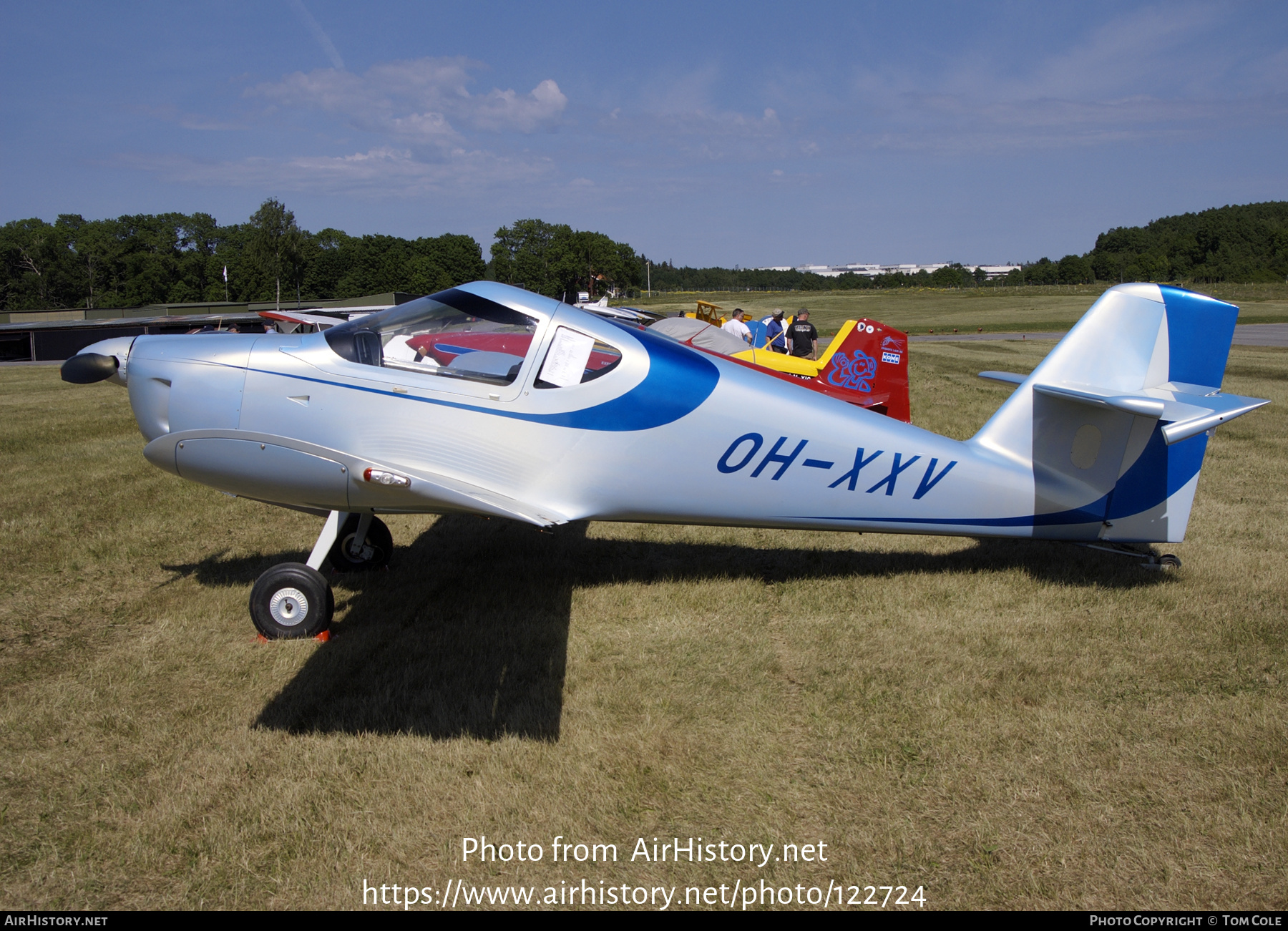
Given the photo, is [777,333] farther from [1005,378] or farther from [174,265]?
[174,265]

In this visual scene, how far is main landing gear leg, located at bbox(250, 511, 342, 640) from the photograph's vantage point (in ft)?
15.4

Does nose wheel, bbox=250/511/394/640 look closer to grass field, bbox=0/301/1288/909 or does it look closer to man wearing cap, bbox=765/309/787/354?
grass field, bbox=0/301/1288/909

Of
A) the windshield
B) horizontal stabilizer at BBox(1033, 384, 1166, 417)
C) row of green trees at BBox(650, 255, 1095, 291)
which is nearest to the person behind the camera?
horizontal stabilizer at BBox(1033, 384, 1166, 417)

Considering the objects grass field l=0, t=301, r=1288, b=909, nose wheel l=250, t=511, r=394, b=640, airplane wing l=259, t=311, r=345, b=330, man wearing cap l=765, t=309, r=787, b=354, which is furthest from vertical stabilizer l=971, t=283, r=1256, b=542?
airplane wing l=259, t=311, r=345, b=330

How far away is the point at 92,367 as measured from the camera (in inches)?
191

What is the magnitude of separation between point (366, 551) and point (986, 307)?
2609 inches

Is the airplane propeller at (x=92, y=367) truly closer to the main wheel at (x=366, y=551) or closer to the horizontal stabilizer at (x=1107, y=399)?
the main wheel at (x=366, y=551)

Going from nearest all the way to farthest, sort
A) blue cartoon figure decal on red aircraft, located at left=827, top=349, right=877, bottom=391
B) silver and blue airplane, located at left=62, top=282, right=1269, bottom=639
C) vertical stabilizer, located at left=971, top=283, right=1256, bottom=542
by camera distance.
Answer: silver and blue airplane, located at left=62, top=282, right=1269, bottom=639, vertical stabilizer, located at left=971, top=283, right=1256, bottom=542, blue cartoon figure decal on red aircraft, located at left=827, top=349, right=877, bottom=391

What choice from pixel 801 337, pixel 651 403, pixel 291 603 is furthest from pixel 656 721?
pixel 801 337

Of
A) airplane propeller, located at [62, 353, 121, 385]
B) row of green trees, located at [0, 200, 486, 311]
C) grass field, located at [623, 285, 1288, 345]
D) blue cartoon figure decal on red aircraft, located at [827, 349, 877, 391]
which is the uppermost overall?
row of green trees, located at [0, 200, 486, 311]

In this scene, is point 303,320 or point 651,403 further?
point 303,320

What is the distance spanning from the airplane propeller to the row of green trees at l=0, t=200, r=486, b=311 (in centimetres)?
6911

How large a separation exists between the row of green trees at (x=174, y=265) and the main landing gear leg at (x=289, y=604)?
70.1 m

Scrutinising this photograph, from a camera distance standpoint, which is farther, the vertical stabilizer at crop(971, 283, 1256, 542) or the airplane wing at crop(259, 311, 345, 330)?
the airplane wing at crop(259, 311, 345, 330)
